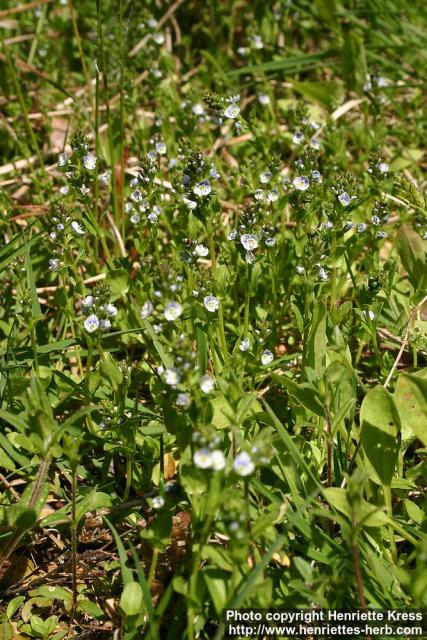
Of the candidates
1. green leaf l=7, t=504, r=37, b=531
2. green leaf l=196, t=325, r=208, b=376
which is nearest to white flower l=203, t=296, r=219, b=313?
green leaf l=196, t=325, r=208, b=376

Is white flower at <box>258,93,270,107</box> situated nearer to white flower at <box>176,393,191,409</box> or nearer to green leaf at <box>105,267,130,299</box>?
green leaf at <box>105,267,130,299</box>

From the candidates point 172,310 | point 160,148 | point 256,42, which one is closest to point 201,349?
point 172,310

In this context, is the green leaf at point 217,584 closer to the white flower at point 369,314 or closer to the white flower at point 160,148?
the white flower at point 369,314

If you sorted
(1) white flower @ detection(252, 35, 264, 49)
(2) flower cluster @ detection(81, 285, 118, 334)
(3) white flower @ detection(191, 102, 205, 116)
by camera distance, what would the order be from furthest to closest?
1. (1) white flower @ detection(252, 35, 264, 49)
2. (3) white flower @ detection(191, 102, 205, 116)
3. (2) flower cluster @ detection(81, 285, 118, 334)

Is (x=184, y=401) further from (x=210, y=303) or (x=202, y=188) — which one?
(x=202, y=188)

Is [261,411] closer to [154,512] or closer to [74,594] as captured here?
[154,512]

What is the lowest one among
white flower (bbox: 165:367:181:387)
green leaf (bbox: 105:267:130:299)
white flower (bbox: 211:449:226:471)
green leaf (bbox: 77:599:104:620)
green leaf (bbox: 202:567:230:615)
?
green leaf (bbox: 77:599:104:620)

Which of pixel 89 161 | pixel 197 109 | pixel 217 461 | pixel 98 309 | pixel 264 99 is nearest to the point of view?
pixel 217 461
